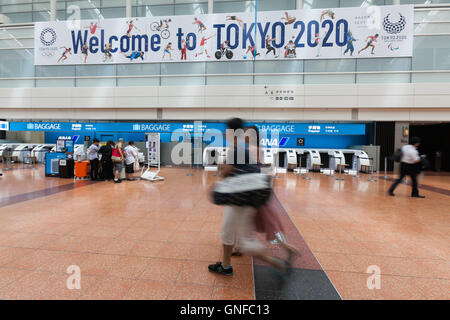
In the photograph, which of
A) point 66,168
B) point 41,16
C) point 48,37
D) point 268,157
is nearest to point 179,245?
point 66,168

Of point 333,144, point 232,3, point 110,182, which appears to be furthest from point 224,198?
point 232,3

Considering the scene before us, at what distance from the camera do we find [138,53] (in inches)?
457

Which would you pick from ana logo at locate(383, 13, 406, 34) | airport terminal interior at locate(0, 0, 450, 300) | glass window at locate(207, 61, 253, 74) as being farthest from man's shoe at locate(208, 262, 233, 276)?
ana logo at locate(383, 13, 406, 34)

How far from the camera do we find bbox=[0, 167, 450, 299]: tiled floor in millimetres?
2326

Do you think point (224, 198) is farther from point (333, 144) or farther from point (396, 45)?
point (333, 144)

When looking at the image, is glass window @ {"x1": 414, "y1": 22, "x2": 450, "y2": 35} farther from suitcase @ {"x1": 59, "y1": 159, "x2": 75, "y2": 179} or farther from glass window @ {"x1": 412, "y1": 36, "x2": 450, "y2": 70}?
suitcase @ {"x1": 59, "y1": 159, "x2": 75, "y2": 179}

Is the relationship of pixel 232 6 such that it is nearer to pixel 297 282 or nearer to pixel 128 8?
pixel 128 8

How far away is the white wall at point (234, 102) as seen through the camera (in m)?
11.7

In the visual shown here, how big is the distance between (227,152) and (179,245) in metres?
1.72

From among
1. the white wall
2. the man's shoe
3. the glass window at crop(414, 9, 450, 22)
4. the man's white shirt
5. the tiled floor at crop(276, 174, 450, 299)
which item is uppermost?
the glass window at crop(414, 9, 450, 22)

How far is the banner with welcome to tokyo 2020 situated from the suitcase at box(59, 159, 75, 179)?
5.61m

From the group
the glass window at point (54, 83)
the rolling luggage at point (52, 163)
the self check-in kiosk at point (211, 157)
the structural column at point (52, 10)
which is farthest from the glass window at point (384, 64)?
the structural column at point (52, 10)

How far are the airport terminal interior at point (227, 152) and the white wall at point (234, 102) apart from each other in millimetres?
73
